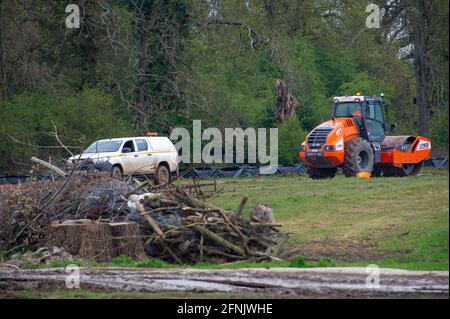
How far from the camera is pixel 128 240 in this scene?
20078 millimetres

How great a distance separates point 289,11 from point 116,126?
21626mm

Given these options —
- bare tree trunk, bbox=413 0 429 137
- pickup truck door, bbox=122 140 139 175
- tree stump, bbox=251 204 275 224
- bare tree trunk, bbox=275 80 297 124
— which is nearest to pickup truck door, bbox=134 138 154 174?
pickup truck door, bbox=122 140 139 175

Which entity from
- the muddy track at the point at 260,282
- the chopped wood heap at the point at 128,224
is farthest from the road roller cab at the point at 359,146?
the muddy track at the point at 260,282

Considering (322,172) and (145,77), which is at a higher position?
(145,77)

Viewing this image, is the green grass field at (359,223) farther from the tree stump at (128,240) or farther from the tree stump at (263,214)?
the tree stump at (263,214)

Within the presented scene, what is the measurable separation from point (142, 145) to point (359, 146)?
8.85 metres

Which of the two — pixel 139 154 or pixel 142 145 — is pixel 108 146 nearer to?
pixel 139 154

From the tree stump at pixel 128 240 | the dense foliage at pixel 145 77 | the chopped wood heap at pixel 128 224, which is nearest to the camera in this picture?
the chopped wood heap at pixel 128 224

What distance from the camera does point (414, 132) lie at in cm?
4906

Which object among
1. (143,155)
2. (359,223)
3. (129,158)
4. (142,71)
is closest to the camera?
(359,223)

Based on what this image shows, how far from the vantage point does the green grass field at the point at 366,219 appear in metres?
19.0

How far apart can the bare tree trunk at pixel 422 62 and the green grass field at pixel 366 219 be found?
15.8 meters

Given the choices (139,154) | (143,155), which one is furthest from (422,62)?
(139,154)

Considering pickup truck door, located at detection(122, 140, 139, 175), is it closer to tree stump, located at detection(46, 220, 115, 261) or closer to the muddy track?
tree stump, located at detection(46, 220, 115, 261)
